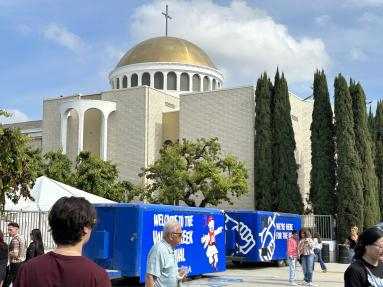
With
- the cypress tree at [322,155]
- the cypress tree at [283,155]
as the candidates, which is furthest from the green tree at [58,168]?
the cypress tree at [322,155]

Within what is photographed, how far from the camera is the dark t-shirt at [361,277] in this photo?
3957 mm

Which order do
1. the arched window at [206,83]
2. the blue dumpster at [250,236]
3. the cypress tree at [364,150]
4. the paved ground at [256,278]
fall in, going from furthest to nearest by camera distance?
the arched window at [206,83]
the cypress tree at [364,150]
the blue dumpster at [250,236]
the paved ground at [256,278]

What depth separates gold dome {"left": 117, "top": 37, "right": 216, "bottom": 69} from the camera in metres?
56.2

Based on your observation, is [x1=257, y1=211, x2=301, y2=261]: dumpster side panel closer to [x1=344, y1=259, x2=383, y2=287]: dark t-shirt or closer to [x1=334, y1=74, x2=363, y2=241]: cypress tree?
[x1=334, y1=74, x2=363, y2=241]: cypress tree

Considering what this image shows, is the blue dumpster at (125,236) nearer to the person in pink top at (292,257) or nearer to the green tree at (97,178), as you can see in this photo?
the person in pink top at (292,257)

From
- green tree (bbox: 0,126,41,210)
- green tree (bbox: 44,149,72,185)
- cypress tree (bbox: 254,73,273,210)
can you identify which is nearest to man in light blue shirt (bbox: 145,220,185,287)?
green tree (bbox: 0,126,41,210)

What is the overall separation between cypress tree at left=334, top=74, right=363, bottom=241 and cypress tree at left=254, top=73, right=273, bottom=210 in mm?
5099

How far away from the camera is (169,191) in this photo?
1309 inches

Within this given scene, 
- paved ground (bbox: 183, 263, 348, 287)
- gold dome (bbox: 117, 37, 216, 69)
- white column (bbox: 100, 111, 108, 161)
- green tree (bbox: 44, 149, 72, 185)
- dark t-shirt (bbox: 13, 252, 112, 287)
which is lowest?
paved ground (bbox: 183, 263, 348, 287)

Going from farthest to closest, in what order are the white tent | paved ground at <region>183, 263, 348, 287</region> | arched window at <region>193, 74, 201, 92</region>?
arched window at <region>193, 74, 201, 92</region>, the white tent, paved ground at <region>183, 263, 348, 287</region>

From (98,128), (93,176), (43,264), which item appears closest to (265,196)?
(93,176)

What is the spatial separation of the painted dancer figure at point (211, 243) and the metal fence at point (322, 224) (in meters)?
14.9

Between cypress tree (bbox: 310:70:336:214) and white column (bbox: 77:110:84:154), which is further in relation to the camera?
white column (bbox: 77:110:84:154)

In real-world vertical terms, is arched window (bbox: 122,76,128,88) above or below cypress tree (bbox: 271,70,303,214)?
above
